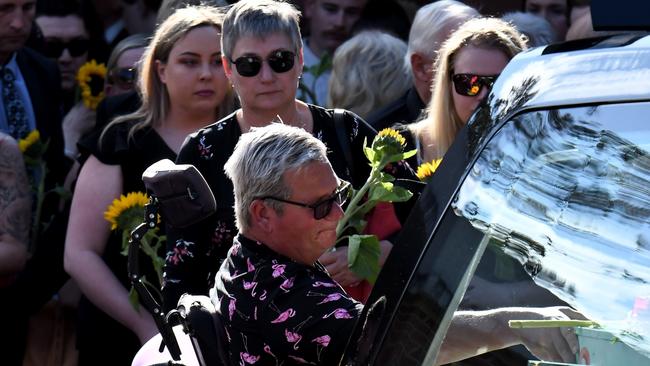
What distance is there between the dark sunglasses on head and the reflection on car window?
4.06 meters

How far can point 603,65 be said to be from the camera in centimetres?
213

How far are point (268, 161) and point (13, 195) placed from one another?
2718 mm

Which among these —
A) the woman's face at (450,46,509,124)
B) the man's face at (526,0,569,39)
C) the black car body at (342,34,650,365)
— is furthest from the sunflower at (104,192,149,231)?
the man's face at (526,0,569,39)

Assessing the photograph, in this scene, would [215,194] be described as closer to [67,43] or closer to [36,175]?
[36,175]

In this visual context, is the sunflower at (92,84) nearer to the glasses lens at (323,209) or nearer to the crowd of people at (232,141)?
the crowd of people at (232,141)

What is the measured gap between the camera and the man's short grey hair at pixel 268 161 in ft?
9.24

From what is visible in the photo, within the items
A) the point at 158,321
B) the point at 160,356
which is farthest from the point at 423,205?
the point at 160,356

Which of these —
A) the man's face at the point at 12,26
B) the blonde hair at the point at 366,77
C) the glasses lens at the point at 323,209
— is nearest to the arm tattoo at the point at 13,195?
the man's face at the point at 12,26

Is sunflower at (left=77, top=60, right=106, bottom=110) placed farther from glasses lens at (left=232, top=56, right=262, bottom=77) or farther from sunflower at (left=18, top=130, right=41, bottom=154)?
glasses lens at (left=232, top=56, right=262, bottom=77)

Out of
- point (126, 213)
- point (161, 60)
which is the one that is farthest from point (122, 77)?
point (126, 213)

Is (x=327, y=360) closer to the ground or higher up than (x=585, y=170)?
closer to the ground

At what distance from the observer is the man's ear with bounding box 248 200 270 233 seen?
111 inches

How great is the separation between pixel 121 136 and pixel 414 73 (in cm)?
124

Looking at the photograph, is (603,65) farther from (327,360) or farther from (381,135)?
(381,135)
